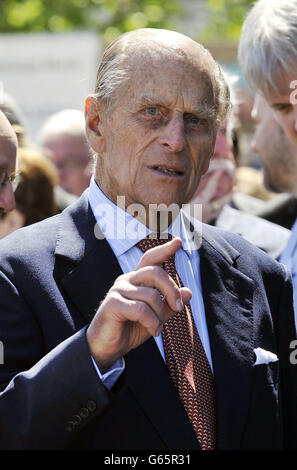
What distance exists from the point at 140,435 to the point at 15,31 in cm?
1327

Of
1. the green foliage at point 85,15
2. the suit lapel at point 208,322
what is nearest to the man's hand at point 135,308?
the suit lapel at point 208,322

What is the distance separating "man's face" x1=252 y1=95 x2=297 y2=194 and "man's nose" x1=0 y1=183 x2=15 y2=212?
1317mm

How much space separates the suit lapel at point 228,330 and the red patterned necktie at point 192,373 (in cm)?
3

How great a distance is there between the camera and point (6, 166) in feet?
10.2

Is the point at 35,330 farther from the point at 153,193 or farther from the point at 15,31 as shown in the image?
the point at 15,31

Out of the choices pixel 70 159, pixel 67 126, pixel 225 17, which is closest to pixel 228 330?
pixel 70 159

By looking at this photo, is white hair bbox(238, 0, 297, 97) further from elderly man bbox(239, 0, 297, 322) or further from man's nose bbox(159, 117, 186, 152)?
man's nose bbox(159, 117, 186, 152)

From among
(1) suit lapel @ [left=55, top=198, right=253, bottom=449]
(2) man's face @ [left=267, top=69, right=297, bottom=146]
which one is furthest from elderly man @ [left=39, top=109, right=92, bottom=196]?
(1) suit lapel @ [left=55, top=198, right=253, bottom=449]

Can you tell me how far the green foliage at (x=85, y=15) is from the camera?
14.8 m

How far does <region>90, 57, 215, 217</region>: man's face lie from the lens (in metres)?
2.79

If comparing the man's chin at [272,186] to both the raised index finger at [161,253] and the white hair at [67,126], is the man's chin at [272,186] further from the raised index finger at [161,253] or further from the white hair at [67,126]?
the white hair at [67,126]

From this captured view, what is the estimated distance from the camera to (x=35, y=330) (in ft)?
8.34
